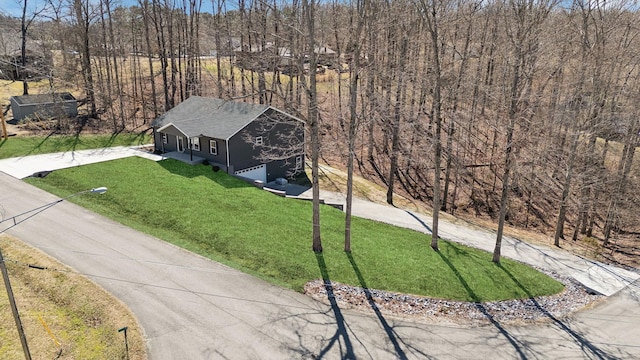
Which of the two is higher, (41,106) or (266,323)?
(41,106)

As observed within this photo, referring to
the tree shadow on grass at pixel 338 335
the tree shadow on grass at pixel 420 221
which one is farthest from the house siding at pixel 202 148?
the tree shadow on grass at pixel 338 335

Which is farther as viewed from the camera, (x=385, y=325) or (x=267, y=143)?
(x=267, y=143)

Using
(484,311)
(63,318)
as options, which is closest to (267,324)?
Result: (63,318)

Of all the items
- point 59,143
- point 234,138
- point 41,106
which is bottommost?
point 59,143

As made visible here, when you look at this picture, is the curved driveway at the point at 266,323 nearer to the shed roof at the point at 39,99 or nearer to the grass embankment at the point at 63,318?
the grass embankment at the point at 63,318

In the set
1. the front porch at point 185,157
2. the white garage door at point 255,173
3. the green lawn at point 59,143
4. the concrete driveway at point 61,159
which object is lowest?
the white garage door at point 255,173

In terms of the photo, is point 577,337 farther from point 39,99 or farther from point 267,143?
point 39,99
